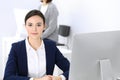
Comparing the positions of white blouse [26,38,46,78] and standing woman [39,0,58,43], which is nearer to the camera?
white blouse [26,38,46,78]

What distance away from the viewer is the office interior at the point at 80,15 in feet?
11.0

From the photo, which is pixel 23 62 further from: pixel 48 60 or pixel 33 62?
pixel 48 60

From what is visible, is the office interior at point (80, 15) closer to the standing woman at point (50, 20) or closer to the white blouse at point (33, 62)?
the standing woman at point (50, 20)

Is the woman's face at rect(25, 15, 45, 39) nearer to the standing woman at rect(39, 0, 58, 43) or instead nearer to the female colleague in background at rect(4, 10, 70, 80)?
the female colleague in background at rect(4, 10, 70, 80)

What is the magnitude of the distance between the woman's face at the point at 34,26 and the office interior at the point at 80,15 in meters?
0.93

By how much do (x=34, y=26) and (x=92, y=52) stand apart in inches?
21.0

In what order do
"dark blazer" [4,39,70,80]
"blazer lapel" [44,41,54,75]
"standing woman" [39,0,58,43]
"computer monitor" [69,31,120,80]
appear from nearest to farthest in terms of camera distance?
"computer monitor" [69,31,120,80]
"dark blazer" [4,39,70,80]
"blazer lapel" [44,41,54,75]
"standing woman" [39,0,58,43]

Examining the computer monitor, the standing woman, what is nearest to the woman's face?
the computer monitor

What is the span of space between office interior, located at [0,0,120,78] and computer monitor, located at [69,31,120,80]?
1247 mm

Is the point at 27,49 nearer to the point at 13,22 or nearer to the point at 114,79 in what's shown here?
the point at 114,79

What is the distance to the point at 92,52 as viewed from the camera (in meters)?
1.39

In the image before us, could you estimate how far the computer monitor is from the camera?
1.34 m

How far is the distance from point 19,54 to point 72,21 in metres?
2.67

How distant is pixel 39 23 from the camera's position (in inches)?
70.7
